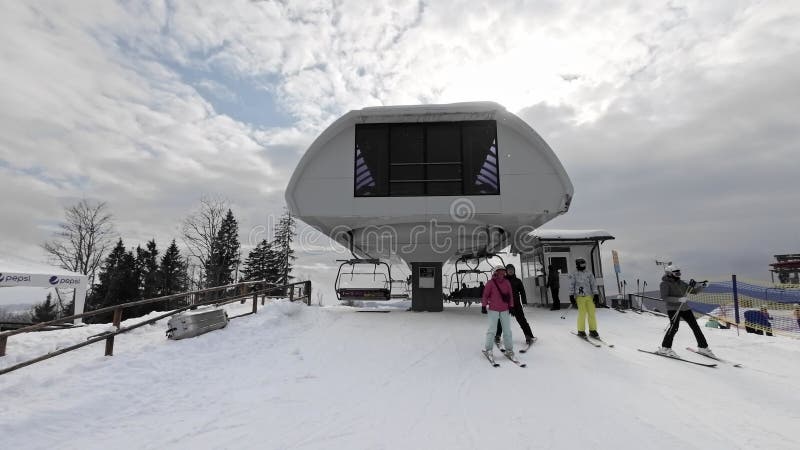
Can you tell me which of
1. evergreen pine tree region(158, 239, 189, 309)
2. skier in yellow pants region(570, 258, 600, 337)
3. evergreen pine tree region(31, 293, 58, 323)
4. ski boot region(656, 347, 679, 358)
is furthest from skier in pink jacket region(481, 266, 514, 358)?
evergreen pine tree region(31, 293, 58, 323)

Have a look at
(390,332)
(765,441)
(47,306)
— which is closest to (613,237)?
(390,332)

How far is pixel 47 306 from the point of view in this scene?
35156mm

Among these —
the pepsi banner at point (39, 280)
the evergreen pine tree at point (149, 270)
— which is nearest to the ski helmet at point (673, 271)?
the pepsi banner at point (39, 280)

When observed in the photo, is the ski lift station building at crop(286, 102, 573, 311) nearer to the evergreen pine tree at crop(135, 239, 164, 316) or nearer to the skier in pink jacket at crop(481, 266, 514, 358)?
the skier in pink jacket at crop(481, 266, 514, 358)

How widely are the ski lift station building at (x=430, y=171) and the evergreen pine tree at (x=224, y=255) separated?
2505cm

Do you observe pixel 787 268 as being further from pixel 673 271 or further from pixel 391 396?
pixel 391 396

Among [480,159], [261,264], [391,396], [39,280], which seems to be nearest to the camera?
[391,396]

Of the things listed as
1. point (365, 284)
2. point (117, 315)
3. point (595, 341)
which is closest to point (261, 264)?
point (365, 284)

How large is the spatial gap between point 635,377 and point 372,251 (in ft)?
45.0

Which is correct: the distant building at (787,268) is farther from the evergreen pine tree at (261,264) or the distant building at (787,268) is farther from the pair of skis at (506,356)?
the evergreen pine tree at (261,264)

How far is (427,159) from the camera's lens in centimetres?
1241

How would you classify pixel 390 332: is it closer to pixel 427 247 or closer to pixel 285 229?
pixel 427 247

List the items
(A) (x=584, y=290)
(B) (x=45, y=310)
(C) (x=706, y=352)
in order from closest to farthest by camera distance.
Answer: (C) (x=706, y=352), (A) (x=584, y=290), (B) (x=45, y=310)

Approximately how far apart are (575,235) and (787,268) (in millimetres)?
31736
